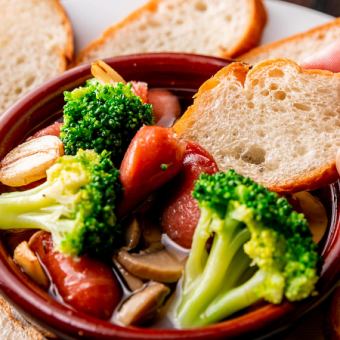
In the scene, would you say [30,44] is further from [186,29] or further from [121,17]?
[186,29]

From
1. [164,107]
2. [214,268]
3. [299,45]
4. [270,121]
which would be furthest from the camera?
[299,45]

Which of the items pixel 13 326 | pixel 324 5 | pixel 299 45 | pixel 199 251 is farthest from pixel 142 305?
pixel 324 5

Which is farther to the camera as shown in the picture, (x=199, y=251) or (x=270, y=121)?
(x=270, y=121)

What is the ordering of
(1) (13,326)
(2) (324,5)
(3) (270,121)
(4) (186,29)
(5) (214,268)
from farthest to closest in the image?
(2) (324,5) < (4) (186,29) < (1) (13,326) < (3) (270,121) < (5) (214,268)

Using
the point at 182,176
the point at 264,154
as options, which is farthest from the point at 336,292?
the point at 182,176

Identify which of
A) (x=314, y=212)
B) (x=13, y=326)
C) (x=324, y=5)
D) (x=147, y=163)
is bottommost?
(x=13, y=326)

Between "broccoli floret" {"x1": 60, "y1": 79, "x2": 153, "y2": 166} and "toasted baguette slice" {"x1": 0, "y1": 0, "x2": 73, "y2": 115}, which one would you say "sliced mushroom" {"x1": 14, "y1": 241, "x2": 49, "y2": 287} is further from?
"toasted baguette slice" {"x1": 0, "y1": 0, "x2": 73, "y2": 115}
